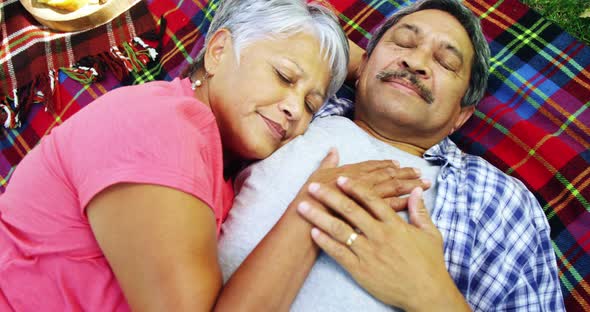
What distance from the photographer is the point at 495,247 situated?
5.02 feet

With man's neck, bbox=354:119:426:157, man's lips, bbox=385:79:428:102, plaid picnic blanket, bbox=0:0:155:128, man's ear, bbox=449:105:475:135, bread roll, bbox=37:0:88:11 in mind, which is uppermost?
man's lips, bbox=385:79:428:102

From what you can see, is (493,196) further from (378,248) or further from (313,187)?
(313,187)

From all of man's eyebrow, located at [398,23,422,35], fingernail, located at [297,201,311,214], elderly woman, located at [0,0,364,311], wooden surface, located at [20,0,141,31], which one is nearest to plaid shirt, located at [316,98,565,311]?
elderly woman, located at [0,0,364,311]

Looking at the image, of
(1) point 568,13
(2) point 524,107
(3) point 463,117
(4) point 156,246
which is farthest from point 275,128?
(1) point 568,13

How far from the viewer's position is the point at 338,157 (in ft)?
4.88

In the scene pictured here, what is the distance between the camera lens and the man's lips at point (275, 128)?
150 cm

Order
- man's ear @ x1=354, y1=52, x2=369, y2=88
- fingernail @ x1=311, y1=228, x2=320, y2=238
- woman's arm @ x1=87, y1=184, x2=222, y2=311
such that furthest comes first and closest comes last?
man's ear @ x1=354, y1=52, x2=369, y2=88 → fingernail @ x1=311, y1=228, x2=320, y2=238 → woman's arm @ x1=87, y1=184, x2=222, y2=311

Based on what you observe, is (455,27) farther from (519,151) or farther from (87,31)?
(87,31)

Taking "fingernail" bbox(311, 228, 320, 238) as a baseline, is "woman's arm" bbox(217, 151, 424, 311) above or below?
below

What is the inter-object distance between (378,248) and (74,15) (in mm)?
2121

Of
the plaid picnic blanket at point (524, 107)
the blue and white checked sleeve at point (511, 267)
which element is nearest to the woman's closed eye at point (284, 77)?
the blue and white checked sleeve at point (511, 267)

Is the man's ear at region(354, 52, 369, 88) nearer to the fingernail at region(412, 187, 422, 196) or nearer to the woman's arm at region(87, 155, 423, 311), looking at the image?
the fingernail at region(412, 187, 422, 196)

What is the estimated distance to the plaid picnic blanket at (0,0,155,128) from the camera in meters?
2.37

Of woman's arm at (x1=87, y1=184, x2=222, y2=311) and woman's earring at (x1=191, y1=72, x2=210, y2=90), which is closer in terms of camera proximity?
woman's arm at (x1=87, y1=184, x2=222, y2=311)
